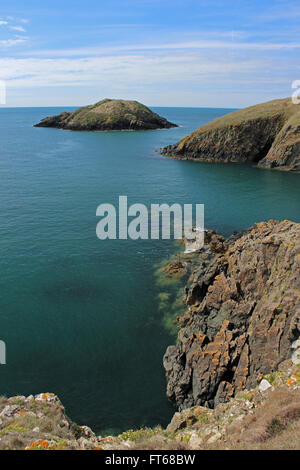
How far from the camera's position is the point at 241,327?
3048cm

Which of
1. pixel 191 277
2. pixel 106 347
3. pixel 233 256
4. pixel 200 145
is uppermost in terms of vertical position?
pixel 200 145

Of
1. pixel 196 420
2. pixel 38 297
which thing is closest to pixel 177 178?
pixel 38 297

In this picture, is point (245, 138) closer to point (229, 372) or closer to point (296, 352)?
point (229, 372)

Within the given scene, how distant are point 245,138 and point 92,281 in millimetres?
103888

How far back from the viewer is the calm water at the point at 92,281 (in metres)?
28.9

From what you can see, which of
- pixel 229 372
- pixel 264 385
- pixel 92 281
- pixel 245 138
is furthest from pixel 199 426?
pixel 245 138

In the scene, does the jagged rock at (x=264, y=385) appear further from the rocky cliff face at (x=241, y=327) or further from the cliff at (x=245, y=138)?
the cliff at (x=245, y=138)

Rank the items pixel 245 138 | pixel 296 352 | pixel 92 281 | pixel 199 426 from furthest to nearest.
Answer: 1. pixel 245 138
2. pixel 92 281
3. pixel 296 352
4. pixel 199 426

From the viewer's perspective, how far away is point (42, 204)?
248ft

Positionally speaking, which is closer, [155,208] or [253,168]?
[155,208]

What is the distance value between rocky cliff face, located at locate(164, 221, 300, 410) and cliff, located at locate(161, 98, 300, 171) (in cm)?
9110
